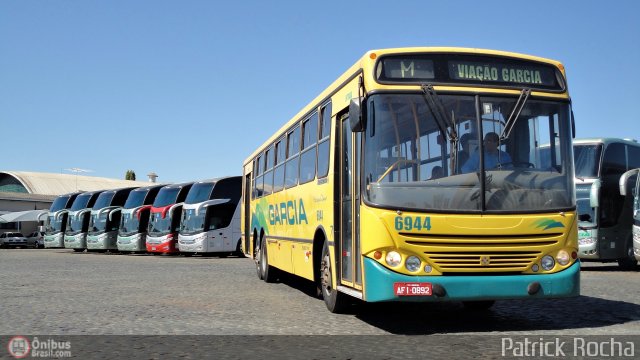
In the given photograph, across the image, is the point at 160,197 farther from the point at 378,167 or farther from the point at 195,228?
the point at 378,167

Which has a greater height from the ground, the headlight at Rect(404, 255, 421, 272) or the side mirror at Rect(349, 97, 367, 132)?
the side mirror at Rect(349, 97, 367, 132)

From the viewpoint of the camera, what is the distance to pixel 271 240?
50.2ft

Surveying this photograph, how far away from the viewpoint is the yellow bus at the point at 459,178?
813 centimetres

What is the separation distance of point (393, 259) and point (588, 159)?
44.3ft

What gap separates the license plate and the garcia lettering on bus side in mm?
3566

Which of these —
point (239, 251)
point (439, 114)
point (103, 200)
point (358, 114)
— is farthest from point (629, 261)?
point (103, 200)

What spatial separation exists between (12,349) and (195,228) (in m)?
25.3

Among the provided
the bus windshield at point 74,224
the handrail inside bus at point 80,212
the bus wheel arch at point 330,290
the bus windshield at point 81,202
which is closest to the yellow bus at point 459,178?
the bus wheel arch at point 330,290

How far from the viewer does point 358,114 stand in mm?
8562

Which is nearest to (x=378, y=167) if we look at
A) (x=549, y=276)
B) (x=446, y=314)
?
(x=549, y=276)

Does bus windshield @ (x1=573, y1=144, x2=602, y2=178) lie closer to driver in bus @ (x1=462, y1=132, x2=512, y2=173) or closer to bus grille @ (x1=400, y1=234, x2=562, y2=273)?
driver in bus @ (x1=462, y1=132, x2=512, y2=173)

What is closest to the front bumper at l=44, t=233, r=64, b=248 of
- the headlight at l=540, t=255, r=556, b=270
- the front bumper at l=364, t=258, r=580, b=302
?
the front bumper at l=364, t=258, r=580, b=302

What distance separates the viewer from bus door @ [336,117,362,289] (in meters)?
8.93

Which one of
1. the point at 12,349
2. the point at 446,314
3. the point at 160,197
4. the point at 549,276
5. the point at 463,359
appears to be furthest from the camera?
the point at 160,197
